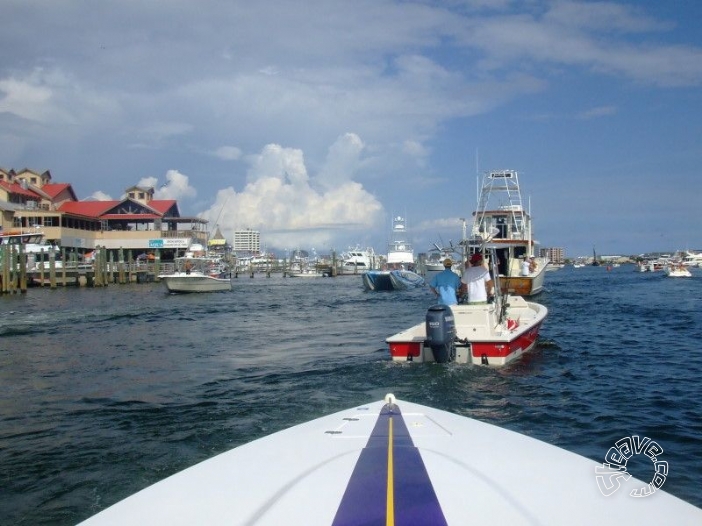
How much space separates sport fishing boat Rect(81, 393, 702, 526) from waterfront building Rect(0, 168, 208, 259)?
66.5 metres

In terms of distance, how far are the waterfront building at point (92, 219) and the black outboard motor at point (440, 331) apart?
202ft

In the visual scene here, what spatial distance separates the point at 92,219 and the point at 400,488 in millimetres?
75477

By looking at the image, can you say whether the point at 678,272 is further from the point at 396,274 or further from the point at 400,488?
the point at 400,488

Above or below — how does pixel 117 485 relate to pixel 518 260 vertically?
below

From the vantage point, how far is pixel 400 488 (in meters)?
3.42

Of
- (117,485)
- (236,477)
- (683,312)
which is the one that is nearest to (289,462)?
(236,477)

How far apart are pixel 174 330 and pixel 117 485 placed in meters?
15.1

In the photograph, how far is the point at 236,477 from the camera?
3969 millimetres

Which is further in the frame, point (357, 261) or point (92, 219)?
point (357, 261)

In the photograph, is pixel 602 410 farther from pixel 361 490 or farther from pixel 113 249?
pixel 113 249

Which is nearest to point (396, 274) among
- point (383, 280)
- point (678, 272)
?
point (383, 280)

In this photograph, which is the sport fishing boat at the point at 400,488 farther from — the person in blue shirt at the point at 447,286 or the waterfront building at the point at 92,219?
the waterfront building at the point at 92,219

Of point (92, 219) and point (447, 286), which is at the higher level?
point (92, 219)

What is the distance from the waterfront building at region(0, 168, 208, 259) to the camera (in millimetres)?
64875
